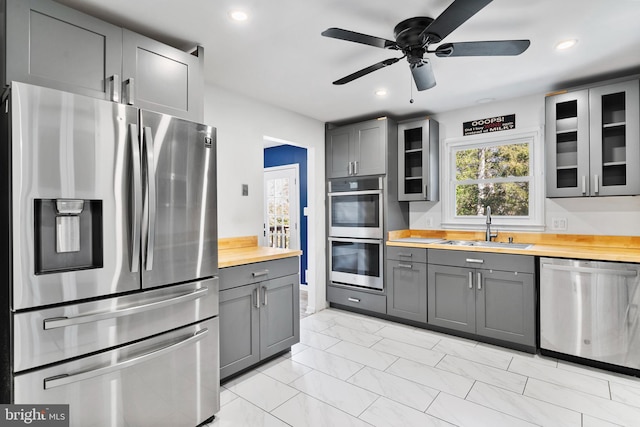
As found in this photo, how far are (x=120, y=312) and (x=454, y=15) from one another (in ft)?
7.19

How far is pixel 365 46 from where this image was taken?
237cm

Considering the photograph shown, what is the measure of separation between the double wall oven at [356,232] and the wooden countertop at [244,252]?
124cm

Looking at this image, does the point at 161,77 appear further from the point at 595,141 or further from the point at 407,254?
the point at 595,141

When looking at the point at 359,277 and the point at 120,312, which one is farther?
the point at 359,277

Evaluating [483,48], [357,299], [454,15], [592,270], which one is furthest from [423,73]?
[357,299]

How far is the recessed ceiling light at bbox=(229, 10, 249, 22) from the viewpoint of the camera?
6.46 feet

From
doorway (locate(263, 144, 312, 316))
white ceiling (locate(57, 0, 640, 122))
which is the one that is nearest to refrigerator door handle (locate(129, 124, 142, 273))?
white ceiling (locate(57, 0, 640, 122))

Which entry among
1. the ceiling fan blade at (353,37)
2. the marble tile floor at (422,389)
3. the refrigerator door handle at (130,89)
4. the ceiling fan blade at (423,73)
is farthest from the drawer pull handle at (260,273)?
the ceiling fan blade at (423,73)

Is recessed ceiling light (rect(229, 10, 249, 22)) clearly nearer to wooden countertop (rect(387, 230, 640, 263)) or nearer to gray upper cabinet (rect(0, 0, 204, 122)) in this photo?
gray upper cabinet (rect(0, 0, 204, 122))

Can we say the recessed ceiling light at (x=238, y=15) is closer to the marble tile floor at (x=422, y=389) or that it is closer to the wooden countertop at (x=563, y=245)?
the marble tile floor at (x=422, y=389)

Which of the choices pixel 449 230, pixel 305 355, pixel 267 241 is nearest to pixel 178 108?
pixel 305 355

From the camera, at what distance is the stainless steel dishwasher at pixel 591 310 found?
8.25 feet

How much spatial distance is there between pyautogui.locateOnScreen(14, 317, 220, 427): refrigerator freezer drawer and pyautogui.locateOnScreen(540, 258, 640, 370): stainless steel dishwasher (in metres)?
2.76

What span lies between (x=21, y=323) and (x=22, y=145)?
0.74m
